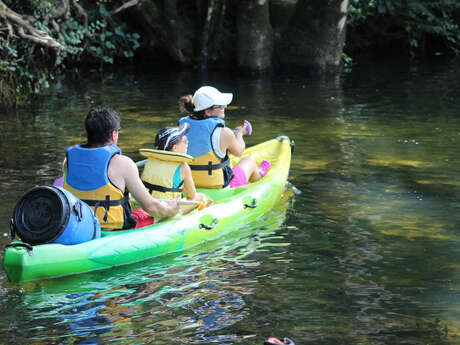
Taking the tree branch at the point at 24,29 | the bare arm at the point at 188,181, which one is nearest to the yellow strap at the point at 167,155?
the bare arm at the point at 188,181

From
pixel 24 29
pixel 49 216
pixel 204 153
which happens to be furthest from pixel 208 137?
pixel 24 29

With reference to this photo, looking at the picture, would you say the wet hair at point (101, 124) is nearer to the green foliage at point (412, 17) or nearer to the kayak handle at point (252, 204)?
the kayak handle at point (252, 204)

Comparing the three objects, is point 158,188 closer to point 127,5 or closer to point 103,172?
point 103,172

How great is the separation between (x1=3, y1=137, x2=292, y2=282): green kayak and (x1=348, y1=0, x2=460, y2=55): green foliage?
478 inches

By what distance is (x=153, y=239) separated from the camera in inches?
217

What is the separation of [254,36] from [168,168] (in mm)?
11411

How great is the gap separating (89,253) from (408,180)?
3813 mm

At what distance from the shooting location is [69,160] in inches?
204

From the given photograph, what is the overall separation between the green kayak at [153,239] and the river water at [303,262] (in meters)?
0.08

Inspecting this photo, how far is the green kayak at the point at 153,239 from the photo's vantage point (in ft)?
16.1

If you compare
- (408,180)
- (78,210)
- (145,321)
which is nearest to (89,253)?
(78,210)

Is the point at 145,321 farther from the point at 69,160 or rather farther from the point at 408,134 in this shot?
the point at 408,134

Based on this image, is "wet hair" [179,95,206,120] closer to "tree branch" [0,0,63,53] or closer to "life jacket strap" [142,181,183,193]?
"life jacket strap" [142,181,183,193]

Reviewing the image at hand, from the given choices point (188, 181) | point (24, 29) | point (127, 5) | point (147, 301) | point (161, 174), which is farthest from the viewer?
point (127, 5)
